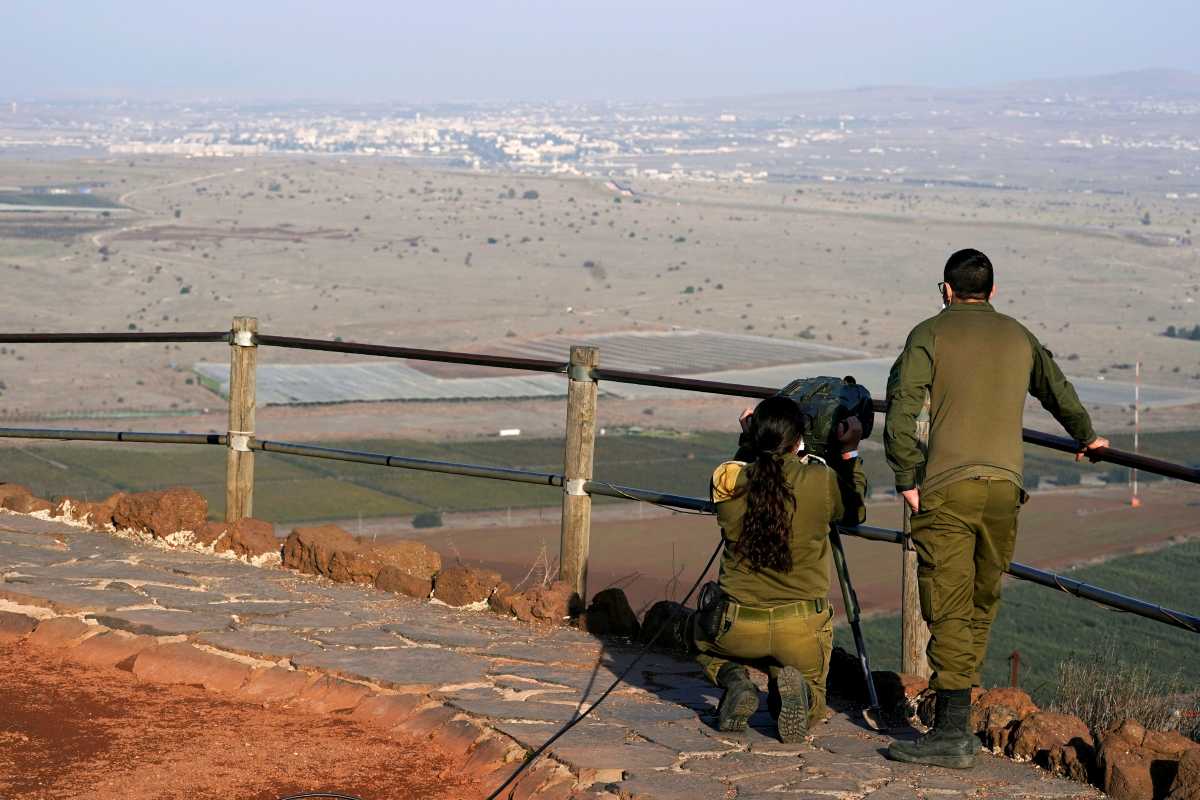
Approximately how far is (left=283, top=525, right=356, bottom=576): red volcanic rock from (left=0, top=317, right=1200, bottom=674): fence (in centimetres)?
40

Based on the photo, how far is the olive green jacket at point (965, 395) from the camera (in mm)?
A: 5027

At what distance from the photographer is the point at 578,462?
7180 mm

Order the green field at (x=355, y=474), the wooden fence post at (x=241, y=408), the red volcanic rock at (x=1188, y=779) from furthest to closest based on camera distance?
the green field at (x=355, y=474), the wooden fence post at (x=241, y=408), the red volcanic rock at (x=1188, y=779)

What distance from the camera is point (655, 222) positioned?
18025 centimetres

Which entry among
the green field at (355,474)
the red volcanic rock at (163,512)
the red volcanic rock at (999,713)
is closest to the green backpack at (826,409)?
the red volcanic rock at (999,713)

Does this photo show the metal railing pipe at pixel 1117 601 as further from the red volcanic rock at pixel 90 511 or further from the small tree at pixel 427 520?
the small tree at pixel 427 520

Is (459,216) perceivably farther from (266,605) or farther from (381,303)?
(266,605)

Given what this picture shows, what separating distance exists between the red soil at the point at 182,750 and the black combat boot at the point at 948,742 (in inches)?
53.4

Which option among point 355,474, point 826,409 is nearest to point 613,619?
point 826,409

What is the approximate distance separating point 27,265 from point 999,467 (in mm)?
132062

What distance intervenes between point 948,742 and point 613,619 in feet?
7.24

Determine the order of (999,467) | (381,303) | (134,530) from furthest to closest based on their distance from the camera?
1. (381,303)
2. (134,530)
3. (999,467)

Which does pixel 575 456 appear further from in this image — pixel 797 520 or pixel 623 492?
pixel 797 520

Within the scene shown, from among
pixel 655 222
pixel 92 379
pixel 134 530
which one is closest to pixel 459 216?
pixel 655 222
